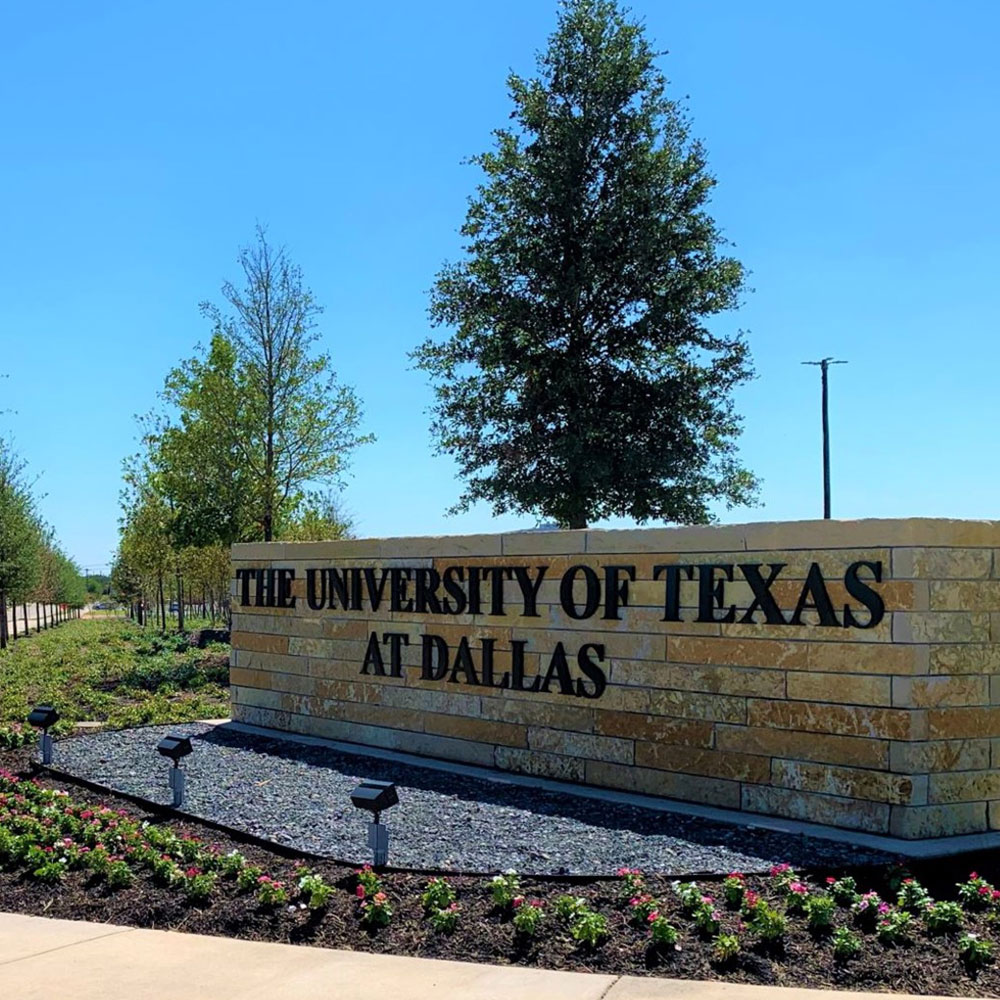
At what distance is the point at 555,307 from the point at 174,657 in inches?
447

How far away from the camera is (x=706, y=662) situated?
8.12 m

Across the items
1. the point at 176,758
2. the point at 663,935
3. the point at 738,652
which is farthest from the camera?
the point at 176,758

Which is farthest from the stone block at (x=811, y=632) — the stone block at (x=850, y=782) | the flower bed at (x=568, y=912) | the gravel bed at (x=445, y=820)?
the flower bed at (x=568, y=912)

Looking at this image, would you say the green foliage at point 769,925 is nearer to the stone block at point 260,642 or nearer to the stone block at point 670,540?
the stone block at point 670,540

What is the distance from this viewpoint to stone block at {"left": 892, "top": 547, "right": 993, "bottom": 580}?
Answer: 7.02 metres

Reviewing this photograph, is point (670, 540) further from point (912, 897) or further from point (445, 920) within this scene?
point (445, 920)

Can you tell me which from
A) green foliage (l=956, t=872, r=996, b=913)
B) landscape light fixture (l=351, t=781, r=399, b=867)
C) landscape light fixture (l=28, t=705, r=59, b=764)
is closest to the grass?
landscape light fixture (l=28, t=705, r=59, b=764)

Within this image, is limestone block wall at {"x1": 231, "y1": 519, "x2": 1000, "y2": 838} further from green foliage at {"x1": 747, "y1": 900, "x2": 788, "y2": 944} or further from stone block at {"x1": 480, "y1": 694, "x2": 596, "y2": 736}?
green foliage at {"x1": 747, "y1": 900, "x2": 788, "y2": 944}

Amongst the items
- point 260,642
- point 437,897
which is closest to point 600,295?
point 260,642

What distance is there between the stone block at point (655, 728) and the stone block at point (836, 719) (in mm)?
454

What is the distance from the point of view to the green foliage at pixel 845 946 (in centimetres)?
469

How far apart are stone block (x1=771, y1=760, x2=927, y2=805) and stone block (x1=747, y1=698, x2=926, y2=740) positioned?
0.25 metres

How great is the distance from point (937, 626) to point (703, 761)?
205 centimetres

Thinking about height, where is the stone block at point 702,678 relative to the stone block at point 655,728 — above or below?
above
